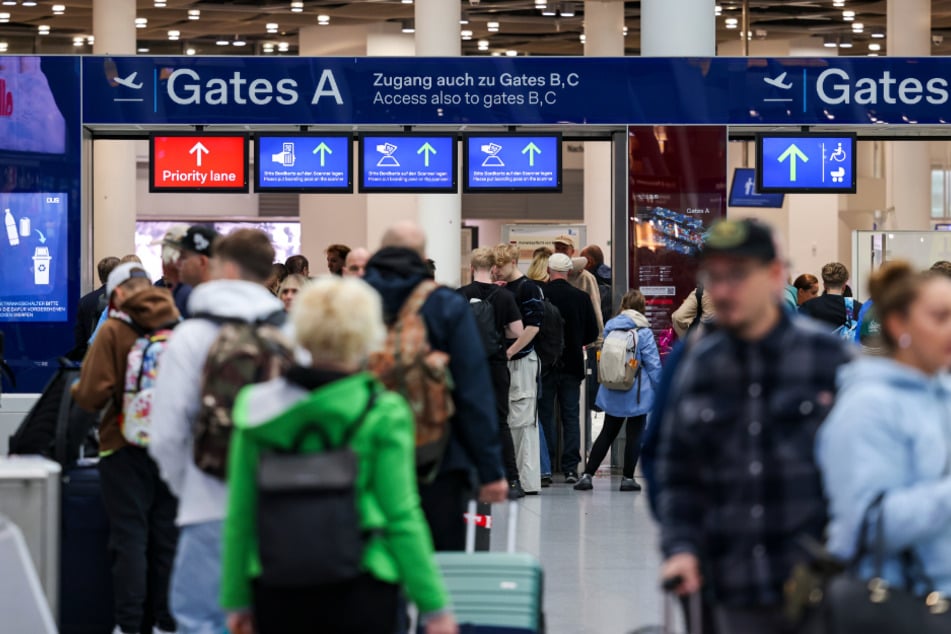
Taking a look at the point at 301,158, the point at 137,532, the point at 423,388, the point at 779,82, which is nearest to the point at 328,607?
the point at 423,388

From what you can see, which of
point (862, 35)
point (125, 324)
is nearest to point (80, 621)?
point (125, 324)

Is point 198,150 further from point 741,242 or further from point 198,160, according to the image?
point 741,242

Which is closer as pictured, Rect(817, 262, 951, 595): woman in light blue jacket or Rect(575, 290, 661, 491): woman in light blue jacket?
Rect(817, 262, 951, 595): woman in light blue jacket

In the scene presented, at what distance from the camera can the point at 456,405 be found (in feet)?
17.7

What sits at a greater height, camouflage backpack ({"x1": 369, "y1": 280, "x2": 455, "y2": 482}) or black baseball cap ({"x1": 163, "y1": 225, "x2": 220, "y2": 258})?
black baseball cap ({"x1": 163, "y1": 225, "x2": 220, "y2": 258})

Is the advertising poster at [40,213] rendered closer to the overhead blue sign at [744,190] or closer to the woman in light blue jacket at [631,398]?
the woman in light blue jacket at [631,398]

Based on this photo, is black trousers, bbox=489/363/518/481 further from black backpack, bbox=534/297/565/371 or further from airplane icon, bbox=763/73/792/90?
airplane icon, bbox=763/73/792/90

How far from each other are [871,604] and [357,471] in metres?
1.11

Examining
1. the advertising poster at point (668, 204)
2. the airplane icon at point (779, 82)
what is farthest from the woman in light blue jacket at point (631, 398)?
the airplane icon at point (779, 82)

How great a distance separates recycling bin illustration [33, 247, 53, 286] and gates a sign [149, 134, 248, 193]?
42.9 inches

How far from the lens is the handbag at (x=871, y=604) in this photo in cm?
335

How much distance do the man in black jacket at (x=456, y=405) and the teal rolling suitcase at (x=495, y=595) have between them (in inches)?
18.7

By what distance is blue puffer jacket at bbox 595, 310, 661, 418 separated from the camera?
39.0ft

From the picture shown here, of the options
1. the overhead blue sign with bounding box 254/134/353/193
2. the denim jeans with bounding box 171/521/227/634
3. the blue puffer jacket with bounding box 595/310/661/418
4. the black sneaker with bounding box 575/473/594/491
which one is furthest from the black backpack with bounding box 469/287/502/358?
the denim jeans with bounding box 171/521/227/634
